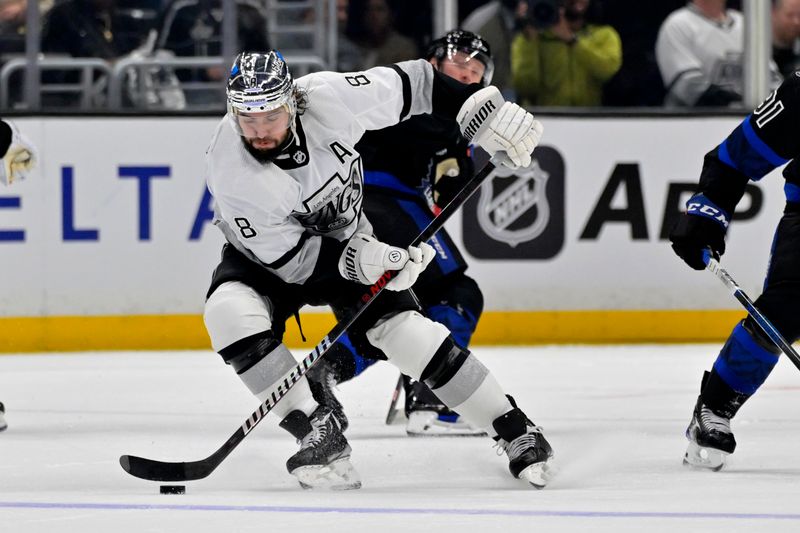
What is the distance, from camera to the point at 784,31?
18.6ft

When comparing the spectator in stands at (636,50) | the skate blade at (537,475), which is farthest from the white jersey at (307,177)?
the spectator in stands at (636,50)

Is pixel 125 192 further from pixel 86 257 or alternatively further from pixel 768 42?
pixel 768 42

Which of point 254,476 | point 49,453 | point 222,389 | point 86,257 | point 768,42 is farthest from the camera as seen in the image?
A: point 768,42

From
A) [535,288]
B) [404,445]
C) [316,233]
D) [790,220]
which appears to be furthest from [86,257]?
[790,220]

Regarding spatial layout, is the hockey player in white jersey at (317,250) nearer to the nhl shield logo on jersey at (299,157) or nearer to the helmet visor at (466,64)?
the nhl shield logo on jersey at (299,157)

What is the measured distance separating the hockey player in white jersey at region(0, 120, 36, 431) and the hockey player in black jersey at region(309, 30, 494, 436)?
864 mm

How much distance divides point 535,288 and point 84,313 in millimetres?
1690

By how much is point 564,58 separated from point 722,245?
101 inches

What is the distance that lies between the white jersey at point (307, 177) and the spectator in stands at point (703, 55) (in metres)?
2.79

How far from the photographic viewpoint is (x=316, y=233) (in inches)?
118

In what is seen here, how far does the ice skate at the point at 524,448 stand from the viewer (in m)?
2.90

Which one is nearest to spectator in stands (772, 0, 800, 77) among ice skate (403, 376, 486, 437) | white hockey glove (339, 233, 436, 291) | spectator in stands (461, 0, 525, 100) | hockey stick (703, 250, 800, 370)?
spectator in stands (461, 0, 525, 100)

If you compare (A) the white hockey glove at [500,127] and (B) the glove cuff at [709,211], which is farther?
(B) the glove cuff at [709,211]

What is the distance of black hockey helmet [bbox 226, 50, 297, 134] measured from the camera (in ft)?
9.10
